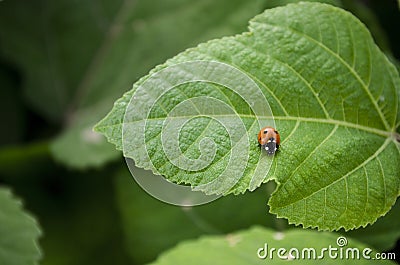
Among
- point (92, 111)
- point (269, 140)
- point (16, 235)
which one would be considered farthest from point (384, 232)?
point (92, 111)

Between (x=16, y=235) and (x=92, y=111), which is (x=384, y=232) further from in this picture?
(x=92, y=111)

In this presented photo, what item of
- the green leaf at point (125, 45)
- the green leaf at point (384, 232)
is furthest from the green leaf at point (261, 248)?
the green leaf at point (125, 45)

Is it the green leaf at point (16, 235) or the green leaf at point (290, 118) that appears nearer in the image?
the green leaf at point (290, 118)

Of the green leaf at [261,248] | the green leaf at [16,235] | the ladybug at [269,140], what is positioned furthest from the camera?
the green leaf at [16,235]

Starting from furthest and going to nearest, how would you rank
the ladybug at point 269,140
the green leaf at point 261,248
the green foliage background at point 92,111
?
the green foliage background at point 92,111 < the green leaf at point 261,248 < the ladybug at point 269,140

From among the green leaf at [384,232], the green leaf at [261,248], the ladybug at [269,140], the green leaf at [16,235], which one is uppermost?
the ladybug at [269,140]

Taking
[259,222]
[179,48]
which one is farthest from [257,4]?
[259,222]

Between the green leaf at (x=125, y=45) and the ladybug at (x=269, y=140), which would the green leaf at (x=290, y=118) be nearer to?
the ladybug at (x=269, y=140)

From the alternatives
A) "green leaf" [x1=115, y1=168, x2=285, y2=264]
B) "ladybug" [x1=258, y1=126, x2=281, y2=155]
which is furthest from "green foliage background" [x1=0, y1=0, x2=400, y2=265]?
"ladybug" [x1=258, y1=126, x2=281, y2=155]

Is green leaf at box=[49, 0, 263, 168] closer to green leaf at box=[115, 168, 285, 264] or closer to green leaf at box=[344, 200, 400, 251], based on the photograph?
green leaf at box=[115, 168, 285, 264]
